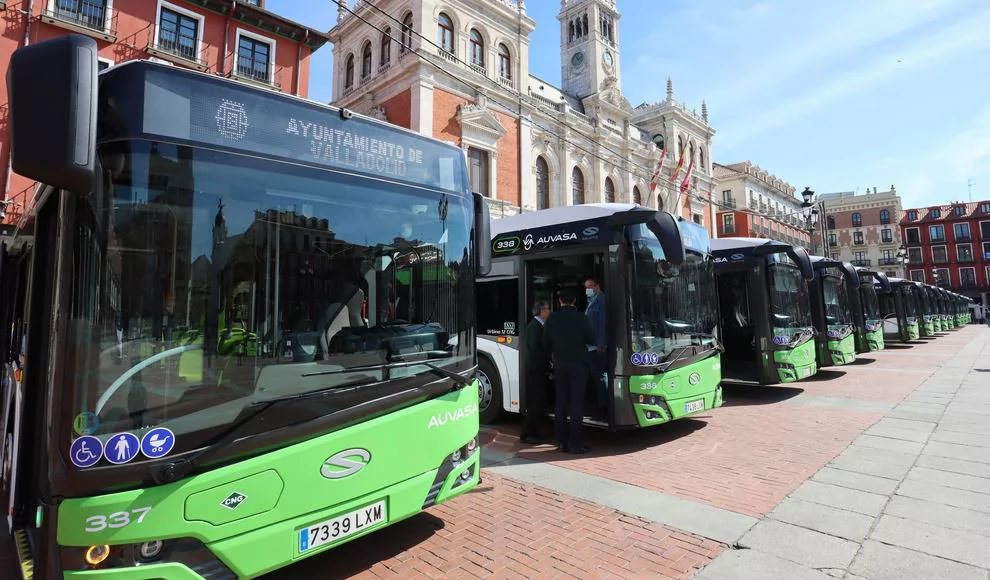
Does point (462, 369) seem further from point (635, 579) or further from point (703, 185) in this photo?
point (703, 185)

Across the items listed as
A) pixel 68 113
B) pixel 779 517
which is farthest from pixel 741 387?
A: pixel 68 113

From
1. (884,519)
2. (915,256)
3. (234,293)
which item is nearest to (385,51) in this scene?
(234,293)

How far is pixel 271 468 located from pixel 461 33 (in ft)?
91.6

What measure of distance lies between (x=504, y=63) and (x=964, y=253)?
71.1 metres

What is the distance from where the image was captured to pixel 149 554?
220cm

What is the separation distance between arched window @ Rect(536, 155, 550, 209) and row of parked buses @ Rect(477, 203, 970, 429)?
21.5 metres

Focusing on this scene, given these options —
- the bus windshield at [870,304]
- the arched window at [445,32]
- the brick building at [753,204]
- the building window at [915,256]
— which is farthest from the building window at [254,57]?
the building window at [915,256]

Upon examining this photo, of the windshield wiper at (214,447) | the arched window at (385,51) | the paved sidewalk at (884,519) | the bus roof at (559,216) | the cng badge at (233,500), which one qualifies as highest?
the arched window at (385,51)

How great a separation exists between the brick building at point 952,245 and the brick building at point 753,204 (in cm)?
1454

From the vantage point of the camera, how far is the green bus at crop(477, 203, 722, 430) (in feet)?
19.3

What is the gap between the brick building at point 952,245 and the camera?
63844mm

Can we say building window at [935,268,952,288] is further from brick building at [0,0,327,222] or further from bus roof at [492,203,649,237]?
bus roof at [492,203,649,237]

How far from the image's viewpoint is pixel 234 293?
255 cm

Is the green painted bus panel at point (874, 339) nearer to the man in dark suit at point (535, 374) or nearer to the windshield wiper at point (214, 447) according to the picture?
the man in dark suit at point (535, 374)
